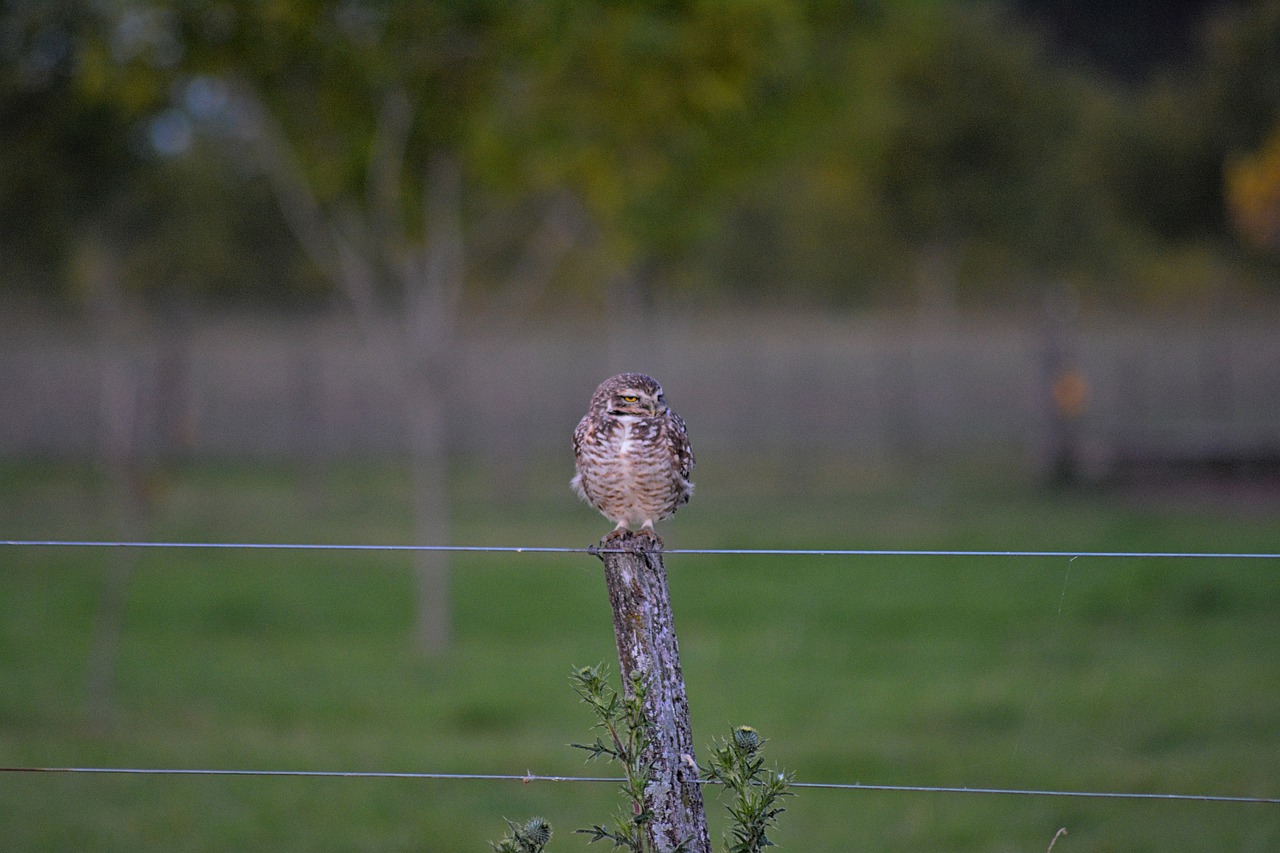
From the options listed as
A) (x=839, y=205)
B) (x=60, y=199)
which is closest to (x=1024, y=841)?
(x=60, y=199)

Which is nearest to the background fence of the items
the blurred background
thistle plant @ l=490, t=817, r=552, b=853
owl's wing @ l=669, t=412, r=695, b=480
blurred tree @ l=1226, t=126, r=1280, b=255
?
the blurred background

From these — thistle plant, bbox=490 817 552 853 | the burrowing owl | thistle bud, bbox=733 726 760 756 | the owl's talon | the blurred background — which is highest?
the blurred background

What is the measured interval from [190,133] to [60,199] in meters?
2.91

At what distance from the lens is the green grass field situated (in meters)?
7.23

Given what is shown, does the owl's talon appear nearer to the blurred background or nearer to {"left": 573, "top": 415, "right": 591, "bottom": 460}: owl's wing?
{"left": 573, "top": 415, "right": 591, "bottom": 460}: owl's wing

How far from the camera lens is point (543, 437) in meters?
21.9

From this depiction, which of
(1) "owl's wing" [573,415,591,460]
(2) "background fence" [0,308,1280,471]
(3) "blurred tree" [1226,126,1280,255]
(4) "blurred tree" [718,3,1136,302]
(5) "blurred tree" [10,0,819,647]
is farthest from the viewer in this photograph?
(4) "blurred tree" [718,3,1136,302]

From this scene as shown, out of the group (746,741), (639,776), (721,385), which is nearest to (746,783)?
(746,741)

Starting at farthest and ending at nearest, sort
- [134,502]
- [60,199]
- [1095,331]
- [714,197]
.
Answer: [1095,331], [60,199], [714,197], [134,502]

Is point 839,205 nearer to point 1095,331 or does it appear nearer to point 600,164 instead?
point 1095,331

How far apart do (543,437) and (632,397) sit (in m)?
17.4

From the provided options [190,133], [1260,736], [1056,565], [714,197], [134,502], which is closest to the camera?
[1260,736]

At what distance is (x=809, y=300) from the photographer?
3784cm

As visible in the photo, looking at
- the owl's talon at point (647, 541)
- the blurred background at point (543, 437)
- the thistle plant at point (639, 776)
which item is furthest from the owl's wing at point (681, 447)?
the blurred background at point (543, 437)
